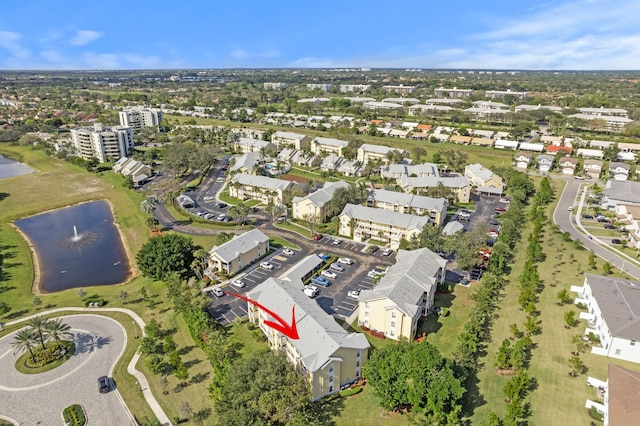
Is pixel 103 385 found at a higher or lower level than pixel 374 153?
lower

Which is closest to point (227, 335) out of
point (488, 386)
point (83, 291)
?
point (83, 291)

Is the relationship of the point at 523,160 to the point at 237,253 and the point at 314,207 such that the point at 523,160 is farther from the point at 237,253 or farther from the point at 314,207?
the point at 237,253

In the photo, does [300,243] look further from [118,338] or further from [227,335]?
[118,338]

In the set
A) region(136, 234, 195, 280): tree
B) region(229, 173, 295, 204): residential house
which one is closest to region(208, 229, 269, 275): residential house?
region(136, 234, 195, 280): tree

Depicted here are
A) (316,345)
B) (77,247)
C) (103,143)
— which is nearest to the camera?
(316,345)

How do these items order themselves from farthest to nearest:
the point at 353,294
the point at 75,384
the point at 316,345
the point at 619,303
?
the point at 353,294, the point at 619,303, the point at 75,384, the point at 316,345

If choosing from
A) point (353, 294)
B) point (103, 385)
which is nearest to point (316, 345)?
point (353, 294)
